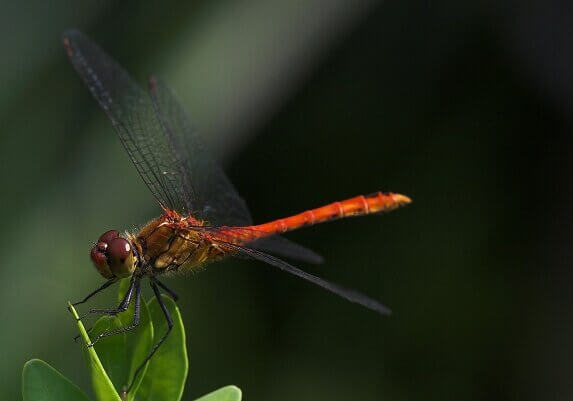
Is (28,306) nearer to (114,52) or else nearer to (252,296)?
(252,296)

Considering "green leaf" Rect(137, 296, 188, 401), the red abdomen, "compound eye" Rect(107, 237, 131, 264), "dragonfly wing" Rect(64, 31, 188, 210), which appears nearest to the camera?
"green leaf" Rect(137, 296, 188, 401)

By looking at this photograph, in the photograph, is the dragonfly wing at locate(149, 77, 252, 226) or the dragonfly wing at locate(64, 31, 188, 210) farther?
the dragonfly wing at locate(149, 77, 252, 226)

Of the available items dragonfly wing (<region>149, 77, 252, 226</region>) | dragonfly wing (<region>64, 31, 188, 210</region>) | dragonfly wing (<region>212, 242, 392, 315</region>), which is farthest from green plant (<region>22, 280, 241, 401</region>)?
dragonfly wing (<region>149, 77, 252, 226</region>)

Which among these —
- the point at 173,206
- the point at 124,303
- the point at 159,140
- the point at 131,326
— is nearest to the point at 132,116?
the point at 159,140

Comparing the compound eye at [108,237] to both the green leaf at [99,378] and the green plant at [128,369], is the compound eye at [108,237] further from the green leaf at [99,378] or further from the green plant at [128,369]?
the green leaf at [99,378]

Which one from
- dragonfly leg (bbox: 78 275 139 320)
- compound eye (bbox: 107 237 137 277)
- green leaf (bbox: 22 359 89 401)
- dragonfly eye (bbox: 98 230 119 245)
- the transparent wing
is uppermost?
the transparent wing

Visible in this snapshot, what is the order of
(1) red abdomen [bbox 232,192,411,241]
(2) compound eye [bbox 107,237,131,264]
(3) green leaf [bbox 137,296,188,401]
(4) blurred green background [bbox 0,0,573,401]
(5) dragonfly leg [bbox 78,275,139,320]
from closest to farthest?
1. (3) green leaf [bbox 137,296,188,401]
2. (5) dragonfly leg [bbox 78,275,139,320]
3. (2) compound eye [bbox 107,237,131,264]
4. (1) red abdomen [bbox 232,192,411,241]
5. (4) blurred green background [bbox 0,0,573,401]

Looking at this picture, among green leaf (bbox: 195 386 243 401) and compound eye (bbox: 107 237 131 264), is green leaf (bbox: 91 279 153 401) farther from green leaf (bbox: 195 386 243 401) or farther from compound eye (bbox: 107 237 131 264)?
compound eye (bbox: 107 237 131 264)
